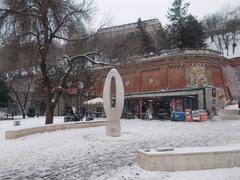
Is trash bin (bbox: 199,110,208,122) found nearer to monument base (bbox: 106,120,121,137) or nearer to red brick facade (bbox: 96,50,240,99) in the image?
red brick facade (bbox: 96,50,240,99)

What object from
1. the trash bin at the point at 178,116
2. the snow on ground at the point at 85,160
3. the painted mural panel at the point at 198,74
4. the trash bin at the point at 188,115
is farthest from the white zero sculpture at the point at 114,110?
the painted mural panel at the point at 198,74

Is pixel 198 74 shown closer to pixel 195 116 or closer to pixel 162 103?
pixel 162 103

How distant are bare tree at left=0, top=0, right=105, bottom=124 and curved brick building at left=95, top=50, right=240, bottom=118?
12796 millimetres

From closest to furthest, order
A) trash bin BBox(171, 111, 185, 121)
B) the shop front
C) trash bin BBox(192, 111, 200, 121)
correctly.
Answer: trash bin BBox(192, 111, 200, 121) → trash bin BBox(171, 111, 185, 121) → the shop front

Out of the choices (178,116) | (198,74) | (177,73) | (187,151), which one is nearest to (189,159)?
(187,151)

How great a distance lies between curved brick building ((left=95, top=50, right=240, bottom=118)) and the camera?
1457 inches

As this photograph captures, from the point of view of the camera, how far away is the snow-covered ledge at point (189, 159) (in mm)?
8734

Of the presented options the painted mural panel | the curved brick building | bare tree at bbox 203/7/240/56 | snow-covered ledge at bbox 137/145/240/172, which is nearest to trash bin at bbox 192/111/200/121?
the curved brick building

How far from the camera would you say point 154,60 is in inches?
1993

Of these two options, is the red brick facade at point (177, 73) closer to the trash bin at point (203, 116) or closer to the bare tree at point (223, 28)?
the trash bin at point (203, 116)

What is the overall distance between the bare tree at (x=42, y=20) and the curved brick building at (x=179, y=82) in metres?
12.8

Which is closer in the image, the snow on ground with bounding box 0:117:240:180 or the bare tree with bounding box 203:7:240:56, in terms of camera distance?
the snow on ground with bounding box 0:117:240:180

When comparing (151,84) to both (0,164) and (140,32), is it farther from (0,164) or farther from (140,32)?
(0,164)

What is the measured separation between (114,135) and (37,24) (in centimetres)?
953
